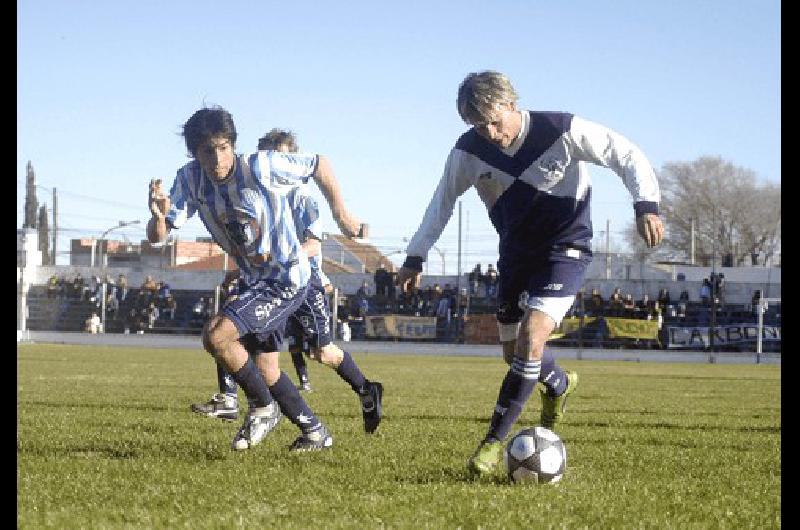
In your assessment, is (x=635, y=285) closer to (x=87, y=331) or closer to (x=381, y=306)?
(x=381, y=306)

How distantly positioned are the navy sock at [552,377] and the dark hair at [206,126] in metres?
2.31

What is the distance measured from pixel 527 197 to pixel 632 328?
88.5 ft

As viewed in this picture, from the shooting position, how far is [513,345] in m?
7.00

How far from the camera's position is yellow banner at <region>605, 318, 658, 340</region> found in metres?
32.5

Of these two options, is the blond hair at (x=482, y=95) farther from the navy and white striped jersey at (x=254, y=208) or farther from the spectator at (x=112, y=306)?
the spectator at (x=112, y=306)

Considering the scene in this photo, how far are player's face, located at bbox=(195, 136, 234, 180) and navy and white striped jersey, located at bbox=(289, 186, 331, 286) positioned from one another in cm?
44

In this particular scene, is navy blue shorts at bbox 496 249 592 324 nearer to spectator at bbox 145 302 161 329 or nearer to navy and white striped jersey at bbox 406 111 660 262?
navy and white striped jersey at bbox 406 111 660 262

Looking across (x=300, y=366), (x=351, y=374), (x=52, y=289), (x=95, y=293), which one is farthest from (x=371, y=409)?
(x=52, y=289)

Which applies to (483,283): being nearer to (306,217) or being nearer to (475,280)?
(475,280)

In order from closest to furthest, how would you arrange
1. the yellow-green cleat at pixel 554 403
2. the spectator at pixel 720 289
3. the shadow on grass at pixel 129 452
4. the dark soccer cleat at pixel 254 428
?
the shadow on grass at pixel 129 452 < the dark soccer cleat at pixel 254 428 < the yellow-green cleat at pixel 554 403 < the spectator at pixel 720 289

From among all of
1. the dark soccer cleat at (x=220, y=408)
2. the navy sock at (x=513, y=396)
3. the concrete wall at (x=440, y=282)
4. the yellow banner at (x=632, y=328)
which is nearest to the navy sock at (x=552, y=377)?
the navy sock at (x=513, y=396)

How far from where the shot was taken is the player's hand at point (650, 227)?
5961 millimetres

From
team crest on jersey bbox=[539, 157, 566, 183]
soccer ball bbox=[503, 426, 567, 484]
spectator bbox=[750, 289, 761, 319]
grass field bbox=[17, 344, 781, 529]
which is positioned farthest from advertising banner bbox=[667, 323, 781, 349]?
soccer ball bbox=[503, 426, 567, 484]

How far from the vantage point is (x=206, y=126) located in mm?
6633
